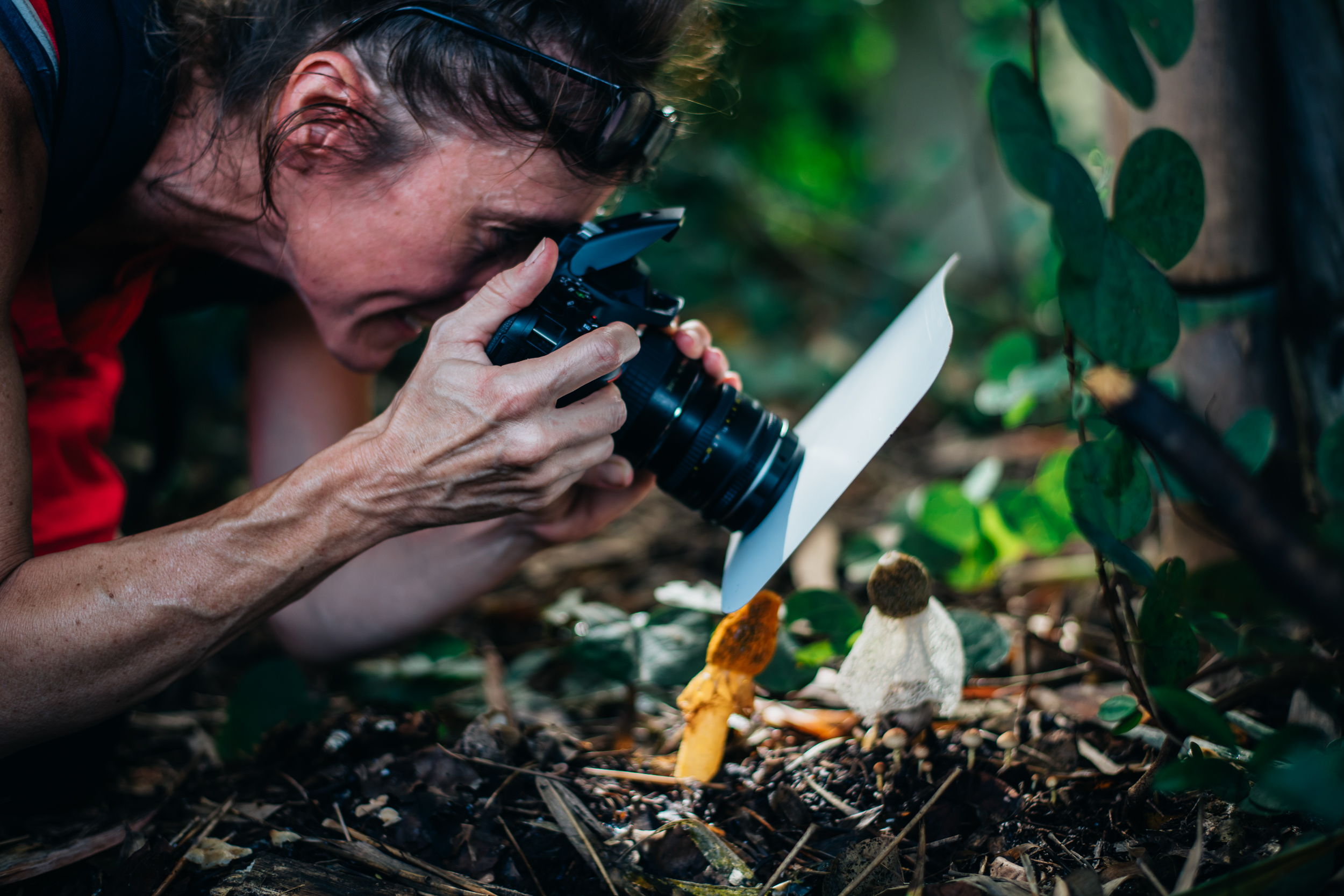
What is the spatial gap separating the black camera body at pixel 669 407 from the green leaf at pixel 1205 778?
1.55 ft

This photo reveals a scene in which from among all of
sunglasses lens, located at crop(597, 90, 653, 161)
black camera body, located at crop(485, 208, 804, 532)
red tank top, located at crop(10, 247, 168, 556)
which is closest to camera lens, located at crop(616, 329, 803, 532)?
black camera body, located at crop(485, 208, 804, 532)

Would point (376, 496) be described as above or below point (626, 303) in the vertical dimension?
below

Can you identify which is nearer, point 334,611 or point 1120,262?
point 1120,262

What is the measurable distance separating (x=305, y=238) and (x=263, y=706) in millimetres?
555

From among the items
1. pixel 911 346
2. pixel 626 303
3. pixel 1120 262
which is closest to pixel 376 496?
pixel 626 303

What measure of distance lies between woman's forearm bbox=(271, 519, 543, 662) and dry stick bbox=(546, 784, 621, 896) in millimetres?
406

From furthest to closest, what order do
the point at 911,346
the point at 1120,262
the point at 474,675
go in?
the point at 474,675
the point at 911,346
the point at 1120,262

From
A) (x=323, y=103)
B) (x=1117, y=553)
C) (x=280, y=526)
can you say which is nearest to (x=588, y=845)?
(x=280, y=526)

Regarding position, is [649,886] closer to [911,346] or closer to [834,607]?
[834,607]

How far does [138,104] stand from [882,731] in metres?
1.06

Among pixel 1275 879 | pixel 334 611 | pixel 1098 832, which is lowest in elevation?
pixel 334 611

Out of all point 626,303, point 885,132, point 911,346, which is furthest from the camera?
point 885,132

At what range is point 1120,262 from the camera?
2.15ft

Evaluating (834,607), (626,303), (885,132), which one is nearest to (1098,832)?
(834,607)
